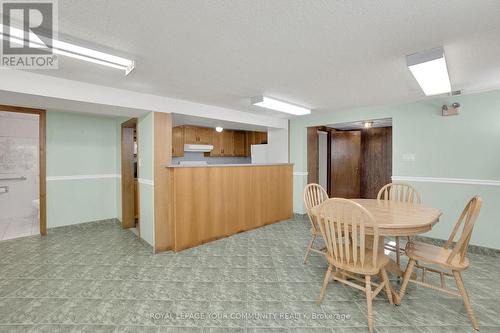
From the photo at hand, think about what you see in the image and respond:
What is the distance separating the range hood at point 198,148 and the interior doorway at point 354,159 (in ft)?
8.93

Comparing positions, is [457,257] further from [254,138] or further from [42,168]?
[42,168]

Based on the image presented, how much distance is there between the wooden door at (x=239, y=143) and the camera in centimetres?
648

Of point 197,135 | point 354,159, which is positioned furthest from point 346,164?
point 197,135

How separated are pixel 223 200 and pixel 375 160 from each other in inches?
169

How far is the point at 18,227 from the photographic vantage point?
421cm

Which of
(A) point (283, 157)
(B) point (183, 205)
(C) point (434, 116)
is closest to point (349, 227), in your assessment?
(B) point (183, 205)

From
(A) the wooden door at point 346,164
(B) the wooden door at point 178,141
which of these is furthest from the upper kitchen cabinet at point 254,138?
(B) the wooden door at point 178,141

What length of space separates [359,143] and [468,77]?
332cm

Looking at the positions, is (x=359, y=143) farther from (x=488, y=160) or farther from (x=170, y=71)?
(x=170, y=71)

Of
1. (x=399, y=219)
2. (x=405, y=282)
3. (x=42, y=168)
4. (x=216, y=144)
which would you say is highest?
(x=216, y=144)

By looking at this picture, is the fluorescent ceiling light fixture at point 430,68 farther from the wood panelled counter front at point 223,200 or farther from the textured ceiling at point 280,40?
the wood panelled counter front at point 223,200

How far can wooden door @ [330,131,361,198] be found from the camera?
19.3 feet

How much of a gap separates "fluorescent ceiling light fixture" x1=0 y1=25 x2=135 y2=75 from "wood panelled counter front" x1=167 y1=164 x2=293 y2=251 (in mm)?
1548

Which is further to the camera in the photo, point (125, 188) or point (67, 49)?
point (125, 188)
